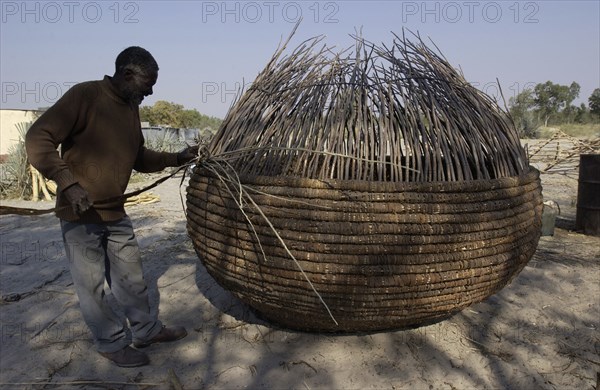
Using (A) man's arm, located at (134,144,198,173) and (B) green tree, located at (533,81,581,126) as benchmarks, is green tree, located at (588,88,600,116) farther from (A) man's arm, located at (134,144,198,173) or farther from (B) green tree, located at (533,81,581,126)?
(A) man's arm, located at (134,144,198,173)

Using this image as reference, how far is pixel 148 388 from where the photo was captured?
2.51 m

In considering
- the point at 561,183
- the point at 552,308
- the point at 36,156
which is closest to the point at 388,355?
the point at 552,308

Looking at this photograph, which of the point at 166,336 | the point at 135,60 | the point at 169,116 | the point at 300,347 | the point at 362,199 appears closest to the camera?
the point at 362,199

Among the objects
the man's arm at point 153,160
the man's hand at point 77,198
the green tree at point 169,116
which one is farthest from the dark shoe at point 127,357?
the green tree at point 169,116

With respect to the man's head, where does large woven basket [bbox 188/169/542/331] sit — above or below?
below

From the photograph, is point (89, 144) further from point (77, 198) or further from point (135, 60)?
point (135, 60)

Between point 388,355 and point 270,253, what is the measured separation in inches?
40.2

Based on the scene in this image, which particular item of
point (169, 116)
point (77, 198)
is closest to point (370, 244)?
point (77, 198)

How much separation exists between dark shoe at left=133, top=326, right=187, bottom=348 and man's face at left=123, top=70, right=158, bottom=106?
1.46 meters

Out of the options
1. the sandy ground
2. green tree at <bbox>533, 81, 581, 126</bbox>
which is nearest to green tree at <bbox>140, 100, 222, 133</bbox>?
green tree at <bbox>533, 81, 581, 126</bbox>

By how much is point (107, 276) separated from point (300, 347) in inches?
50.3

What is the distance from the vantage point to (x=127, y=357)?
107 inches

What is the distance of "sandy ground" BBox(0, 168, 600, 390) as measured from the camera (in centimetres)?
257

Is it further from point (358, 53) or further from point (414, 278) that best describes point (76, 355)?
point (358, 53)
